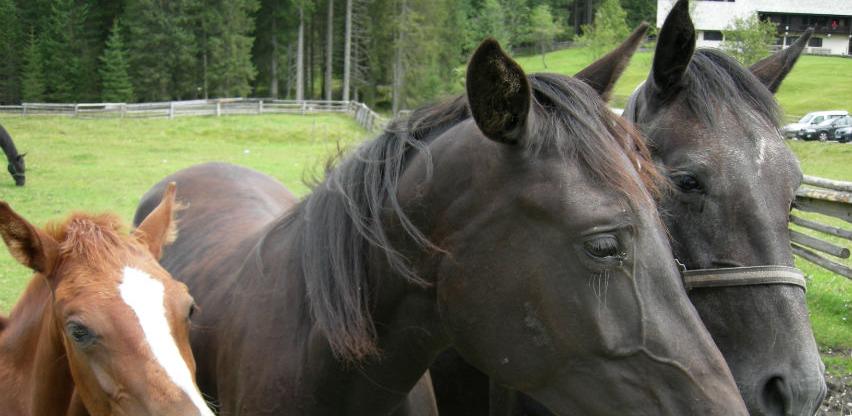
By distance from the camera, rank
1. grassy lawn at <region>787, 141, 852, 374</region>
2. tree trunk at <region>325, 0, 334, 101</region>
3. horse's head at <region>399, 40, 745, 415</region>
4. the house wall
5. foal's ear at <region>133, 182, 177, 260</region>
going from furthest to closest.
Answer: the house wall, tree trunk at <region>325, 0, 334, 101</region>, grassy lawn at <region>787, 141, 852, 374</region>, foal's ear at <region>133, 182, 177, 260</region>, horse's head at <region>399, 40, 745, 415</region>

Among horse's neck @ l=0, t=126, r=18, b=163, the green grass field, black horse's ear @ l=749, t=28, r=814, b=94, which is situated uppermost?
the green grass field

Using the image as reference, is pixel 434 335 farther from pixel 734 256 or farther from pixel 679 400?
pixel 734 256

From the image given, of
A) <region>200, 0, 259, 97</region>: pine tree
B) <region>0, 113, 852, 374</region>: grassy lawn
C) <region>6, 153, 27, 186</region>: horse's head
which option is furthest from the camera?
<region>200, 0, 259, 97</region>: pine tree

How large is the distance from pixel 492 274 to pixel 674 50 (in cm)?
149

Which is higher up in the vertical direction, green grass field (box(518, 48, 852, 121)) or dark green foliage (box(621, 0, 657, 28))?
dark green foliage (box(621, 0, 657, 28))

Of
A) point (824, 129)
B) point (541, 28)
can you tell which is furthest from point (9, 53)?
point (824, 129)

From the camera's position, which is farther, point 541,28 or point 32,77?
point 541,28

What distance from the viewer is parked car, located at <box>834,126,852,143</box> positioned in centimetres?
2990

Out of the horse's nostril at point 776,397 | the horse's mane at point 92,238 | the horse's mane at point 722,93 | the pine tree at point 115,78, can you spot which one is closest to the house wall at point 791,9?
the pine tree at point 115,78

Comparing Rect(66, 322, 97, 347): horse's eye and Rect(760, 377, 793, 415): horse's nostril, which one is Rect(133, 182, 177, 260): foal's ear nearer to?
Rect(66, 322, 97, 347): horse's eye

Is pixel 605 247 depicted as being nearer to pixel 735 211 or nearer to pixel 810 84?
pixel 735 211

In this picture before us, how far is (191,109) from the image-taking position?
121ft

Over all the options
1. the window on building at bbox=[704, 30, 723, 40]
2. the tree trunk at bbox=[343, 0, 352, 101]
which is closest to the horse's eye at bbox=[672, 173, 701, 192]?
the tree trunk at bbox=[343, 0, 352, 101]

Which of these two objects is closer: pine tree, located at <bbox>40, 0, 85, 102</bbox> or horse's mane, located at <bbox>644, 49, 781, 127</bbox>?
horse's mane, located at <bbox>644, 49, 781, 127</bbox>
